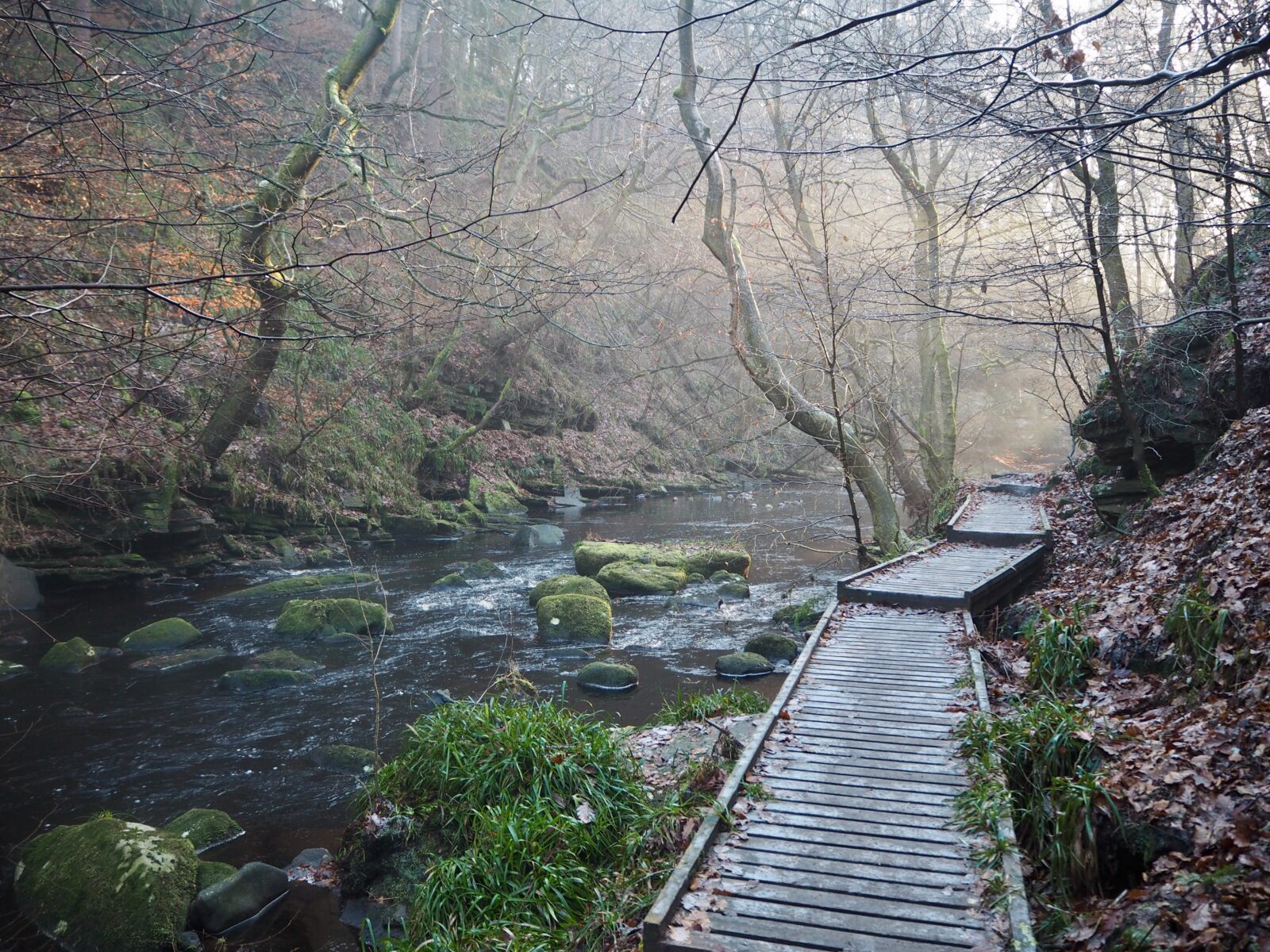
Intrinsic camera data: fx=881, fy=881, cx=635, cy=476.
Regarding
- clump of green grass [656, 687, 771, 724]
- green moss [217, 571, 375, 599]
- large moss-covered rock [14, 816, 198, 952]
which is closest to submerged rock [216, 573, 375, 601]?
green moss [217, 571, 375, 599]

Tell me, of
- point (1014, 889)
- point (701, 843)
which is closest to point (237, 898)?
point (701, 843)

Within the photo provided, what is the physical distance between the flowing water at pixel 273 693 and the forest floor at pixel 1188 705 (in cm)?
481

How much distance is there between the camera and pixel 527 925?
18.1ft

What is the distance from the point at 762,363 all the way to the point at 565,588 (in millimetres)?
5572

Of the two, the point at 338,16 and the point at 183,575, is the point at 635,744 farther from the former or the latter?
the point at 338,16

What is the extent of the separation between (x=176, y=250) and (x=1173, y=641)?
13.5 m

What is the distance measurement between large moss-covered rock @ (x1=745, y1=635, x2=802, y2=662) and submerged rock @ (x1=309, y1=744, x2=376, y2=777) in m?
5.48

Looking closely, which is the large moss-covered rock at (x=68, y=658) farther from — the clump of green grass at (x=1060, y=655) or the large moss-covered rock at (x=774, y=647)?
the clump of green grass at (x=1060, y=655)

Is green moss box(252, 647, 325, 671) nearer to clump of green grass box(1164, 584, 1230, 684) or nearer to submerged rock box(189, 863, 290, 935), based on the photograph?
submerged rock box(189, 863, 290, 935)

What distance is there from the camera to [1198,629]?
6.02 meters

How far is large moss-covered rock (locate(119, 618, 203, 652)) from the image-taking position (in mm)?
12438

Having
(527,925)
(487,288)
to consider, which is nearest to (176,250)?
(487,288)

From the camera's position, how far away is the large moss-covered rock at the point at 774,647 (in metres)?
12.4

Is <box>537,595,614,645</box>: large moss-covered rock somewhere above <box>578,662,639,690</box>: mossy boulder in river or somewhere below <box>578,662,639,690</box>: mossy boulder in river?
above
